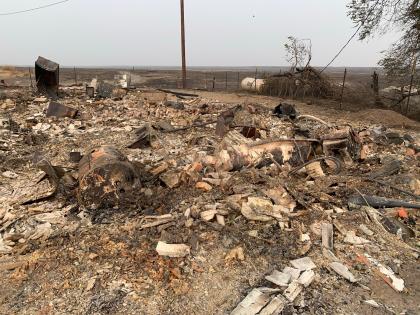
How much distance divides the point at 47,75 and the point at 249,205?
10979mm

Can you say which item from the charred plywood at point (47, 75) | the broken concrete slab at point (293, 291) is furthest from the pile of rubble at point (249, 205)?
the charred plywood at point (47, 75)

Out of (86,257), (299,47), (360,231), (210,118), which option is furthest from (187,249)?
(299,47)

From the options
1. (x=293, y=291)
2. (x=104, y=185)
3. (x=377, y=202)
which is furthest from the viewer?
(x=377, y=202)

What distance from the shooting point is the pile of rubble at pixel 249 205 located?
13.6 ft

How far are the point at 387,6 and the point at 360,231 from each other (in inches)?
549

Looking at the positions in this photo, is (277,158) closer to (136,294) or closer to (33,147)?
(136,294)

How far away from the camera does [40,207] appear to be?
212 inches

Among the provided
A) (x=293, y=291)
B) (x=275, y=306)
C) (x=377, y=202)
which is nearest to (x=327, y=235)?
(x=293, y=291)

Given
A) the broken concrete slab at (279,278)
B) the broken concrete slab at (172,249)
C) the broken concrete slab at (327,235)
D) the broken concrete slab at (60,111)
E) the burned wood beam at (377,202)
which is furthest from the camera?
the broken concrete slab at (60,111)

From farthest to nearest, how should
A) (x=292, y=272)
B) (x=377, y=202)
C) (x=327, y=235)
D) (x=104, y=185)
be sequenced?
(x=377, y=202), (x=104, y=185), (x=327, y=235), (x=292, y=272)

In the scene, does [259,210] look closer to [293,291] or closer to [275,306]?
[293,291]

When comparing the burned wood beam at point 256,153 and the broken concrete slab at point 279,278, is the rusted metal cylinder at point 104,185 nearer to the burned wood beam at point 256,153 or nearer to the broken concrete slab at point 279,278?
the burned wood beam at point 256,153

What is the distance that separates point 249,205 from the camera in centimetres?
490

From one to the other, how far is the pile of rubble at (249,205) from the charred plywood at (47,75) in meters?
5.52
